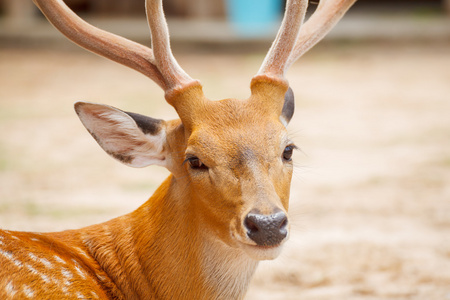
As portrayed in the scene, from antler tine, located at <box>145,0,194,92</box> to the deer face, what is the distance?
16 centimetres

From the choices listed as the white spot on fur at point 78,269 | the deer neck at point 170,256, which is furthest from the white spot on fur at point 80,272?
the deer neck at point 170,256

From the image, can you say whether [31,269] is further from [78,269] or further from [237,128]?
[237,128]

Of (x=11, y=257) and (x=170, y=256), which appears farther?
→ (x=170, y=256)

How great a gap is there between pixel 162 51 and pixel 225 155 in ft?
2.73

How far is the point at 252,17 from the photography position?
16.4 meters

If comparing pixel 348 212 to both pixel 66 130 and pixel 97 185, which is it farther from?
pixel 66 130

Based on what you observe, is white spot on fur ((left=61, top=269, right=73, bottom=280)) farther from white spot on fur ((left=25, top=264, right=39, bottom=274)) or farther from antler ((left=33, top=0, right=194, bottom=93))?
antler ((left=33, top=0, right=194, bottom=93))

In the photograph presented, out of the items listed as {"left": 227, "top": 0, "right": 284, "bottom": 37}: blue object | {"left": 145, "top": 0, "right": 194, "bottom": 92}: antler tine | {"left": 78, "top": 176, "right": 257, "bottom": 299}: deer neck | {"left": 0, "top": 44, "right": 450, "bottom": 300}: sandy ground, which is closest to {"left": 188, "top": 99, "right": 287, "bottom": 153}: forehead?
{"left": 145, "top": 0, "right": 194, "bottom": 92}: antler tine

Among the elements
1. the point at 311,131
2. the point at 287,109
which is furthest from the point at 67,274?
the point at 311,131

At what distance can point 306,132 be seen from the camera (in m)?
10.3

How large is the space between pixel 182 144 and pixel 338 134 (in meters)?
6.38

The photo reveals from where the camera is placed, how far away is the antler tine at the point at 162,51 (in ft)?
13.8

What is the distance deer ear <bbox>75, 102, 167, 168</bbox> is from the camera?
4.16 meters

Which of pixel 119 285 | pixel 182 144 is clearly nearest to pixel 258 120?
pixel 182 144
